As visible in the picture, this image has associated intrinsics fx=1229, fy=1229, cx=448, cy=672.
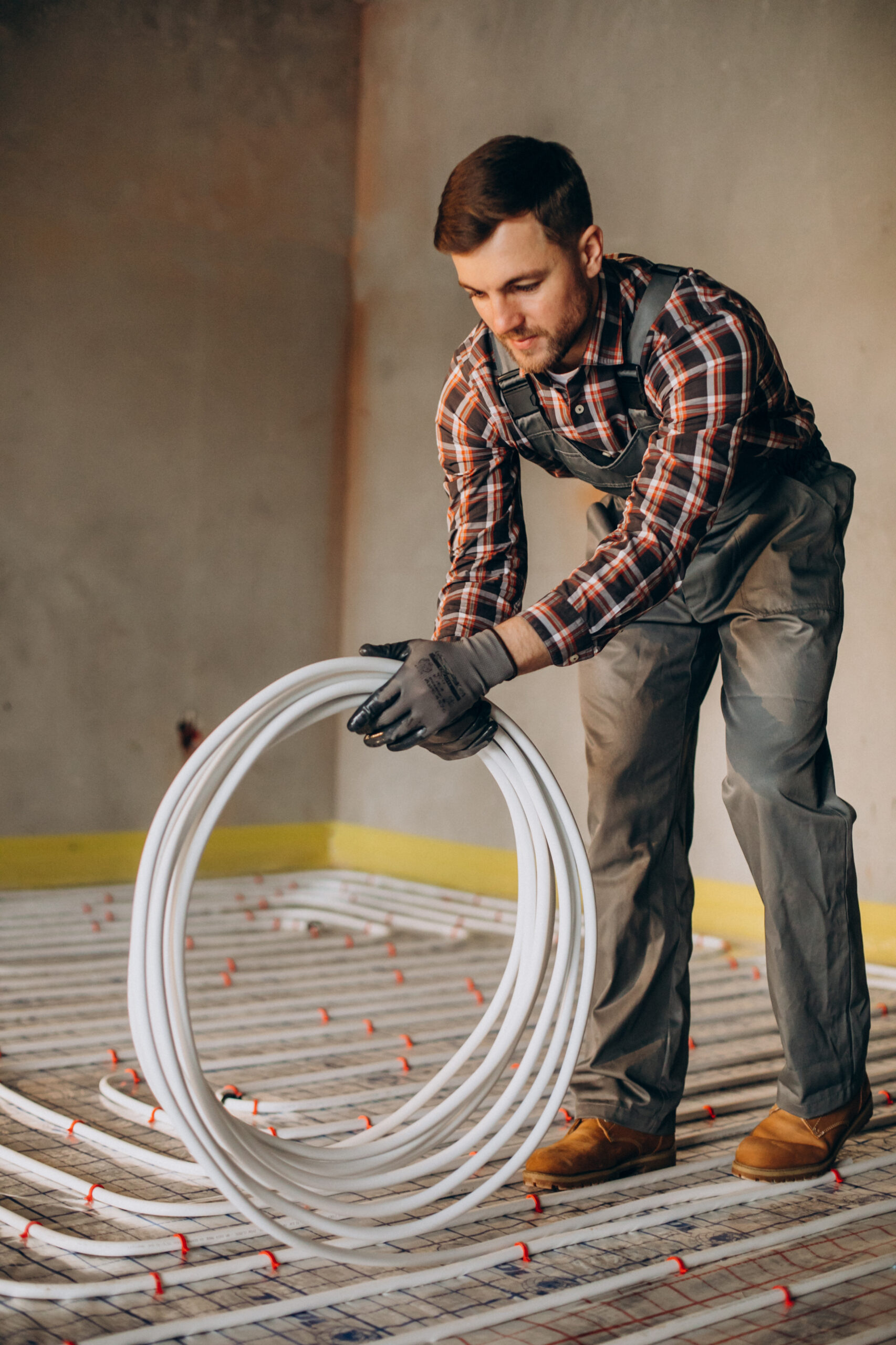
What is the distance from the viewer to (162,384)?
4445 mm

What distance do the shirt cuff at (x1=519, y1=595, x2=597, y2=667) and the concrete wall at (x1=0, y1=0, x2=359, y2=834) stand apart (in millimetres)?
3034

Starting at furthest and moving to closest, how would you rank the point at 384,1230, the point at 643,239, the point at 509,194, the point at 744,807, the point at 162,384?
the point at 162,384 < the point at 643,239 < the point at 744,807 < the point at 509,194 < the point at 384,1230

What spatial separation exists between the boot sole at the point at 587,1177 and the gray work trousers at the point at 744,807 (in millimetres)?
53

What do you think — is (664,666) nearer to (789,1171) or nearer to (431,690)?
(431,690)

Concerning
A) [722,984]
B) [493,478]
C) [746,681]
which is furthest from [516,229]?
[722,984]

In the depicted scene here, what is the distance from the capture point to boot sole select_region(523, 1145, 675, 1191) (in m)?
1.80

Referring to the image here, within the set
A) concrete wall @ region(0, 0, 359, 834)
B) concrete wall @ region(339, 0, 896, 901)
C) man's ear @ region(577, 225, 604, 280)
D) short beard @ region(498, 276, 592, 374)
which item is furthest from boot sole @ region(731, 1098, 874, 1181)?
concrete wall @ region(0, 0, 359, 834)

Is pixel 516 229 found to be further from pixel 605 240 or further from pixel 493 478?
pixel 605 240

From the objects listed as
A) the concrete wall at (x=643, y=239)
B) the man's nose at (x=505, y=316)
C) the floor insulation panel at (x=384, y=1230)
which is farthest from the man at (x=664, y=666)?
the concrete wall at (x=643, y=239)

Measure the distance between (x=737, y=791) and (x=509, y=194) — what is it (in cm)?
93

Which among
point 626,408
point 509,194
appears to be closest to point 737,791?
point 626,408

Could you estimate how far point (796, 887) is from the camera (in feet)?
6.12

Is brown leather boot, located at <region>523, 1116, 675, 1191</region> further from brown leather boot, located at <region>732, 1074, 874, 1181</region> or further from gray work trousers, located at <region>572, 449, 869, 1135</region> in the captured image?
brown leather boot, located at <region>732, 1074, 874, 1181</region>

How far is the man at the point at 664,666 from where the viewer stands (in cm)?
174
